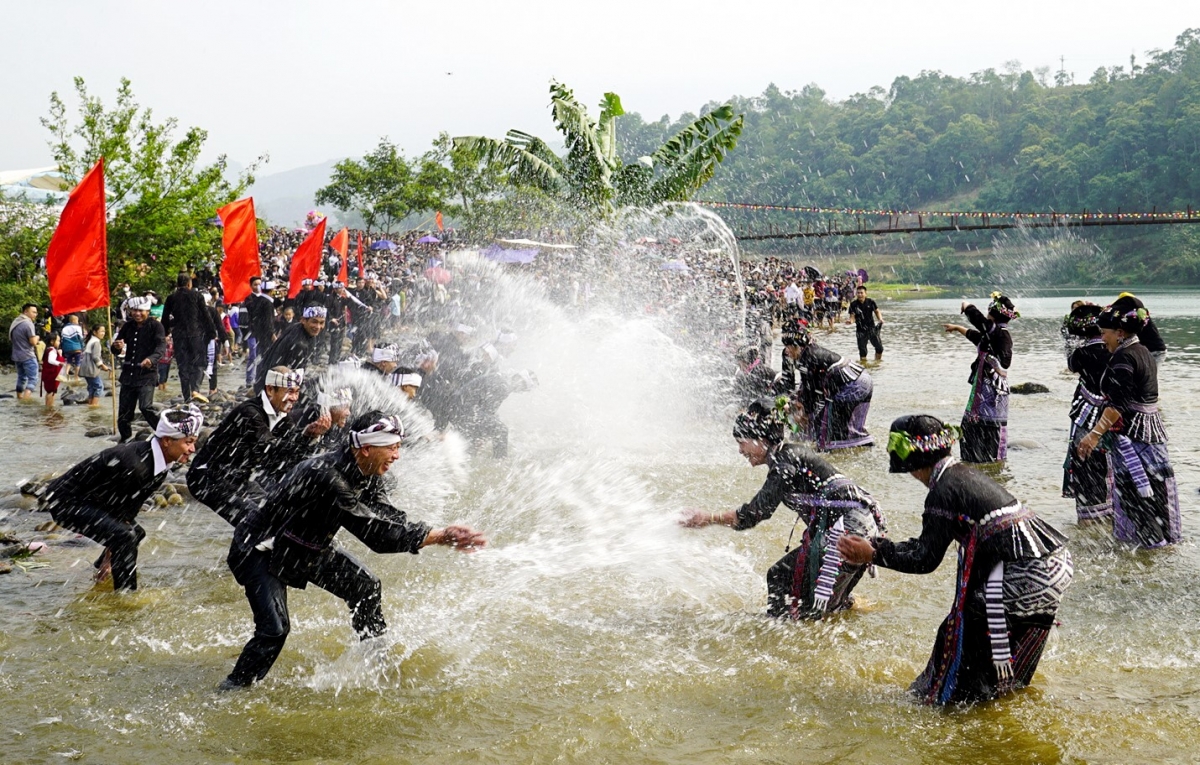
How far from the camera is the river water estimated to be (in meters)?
4.83

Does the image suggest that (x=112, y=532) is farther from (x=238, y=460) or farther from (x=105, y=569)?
(x=238, y=460)

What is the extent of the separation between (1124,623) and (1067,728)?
1.71 metres

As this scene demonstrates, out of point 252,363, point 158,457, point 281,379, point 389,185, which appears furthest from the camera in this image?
point 389,185

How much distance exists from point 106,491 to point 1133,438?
23.4ft

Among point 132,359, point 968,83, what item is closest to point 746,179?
point 968,83

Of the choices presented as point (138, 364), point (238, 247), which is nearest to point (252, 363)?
point (238, 247)

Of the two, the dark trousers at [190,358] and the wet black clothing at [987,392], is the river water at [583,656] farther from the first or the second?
the dark trousers at [190,358]

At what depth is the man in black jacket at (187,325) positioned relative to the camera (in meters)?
13.7

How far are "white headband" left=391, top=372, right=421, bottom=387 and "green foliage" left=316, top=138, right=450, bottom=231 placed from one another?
33.7m

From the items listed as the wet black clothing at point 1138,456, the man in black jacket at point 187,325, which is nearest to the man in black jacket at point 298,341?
the man in black jacket at point 187,325

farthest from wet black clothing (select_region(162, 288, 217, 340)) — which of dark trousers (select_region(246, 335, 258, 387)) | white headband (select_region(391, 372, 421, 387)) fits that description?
white headband (select_region(391, 372, 421, 387))

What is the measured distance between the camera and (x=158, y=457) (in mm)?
6500

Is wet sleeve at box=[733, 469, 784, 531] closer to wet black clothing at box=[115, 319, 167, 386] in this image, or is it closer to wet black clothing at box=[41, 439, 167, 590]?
wet black clothing at box=[41, 439, 167, 590]

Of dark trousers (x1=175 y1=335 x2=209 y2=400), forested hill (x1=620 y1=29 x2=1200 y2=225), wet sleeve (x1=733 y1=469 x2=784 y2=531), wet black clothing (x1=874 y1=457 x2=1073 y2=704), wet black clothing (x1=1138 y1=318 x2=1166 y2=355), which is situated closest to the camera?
wet black clothing (x1=874 y1=457 x2=1073 y2=704)
